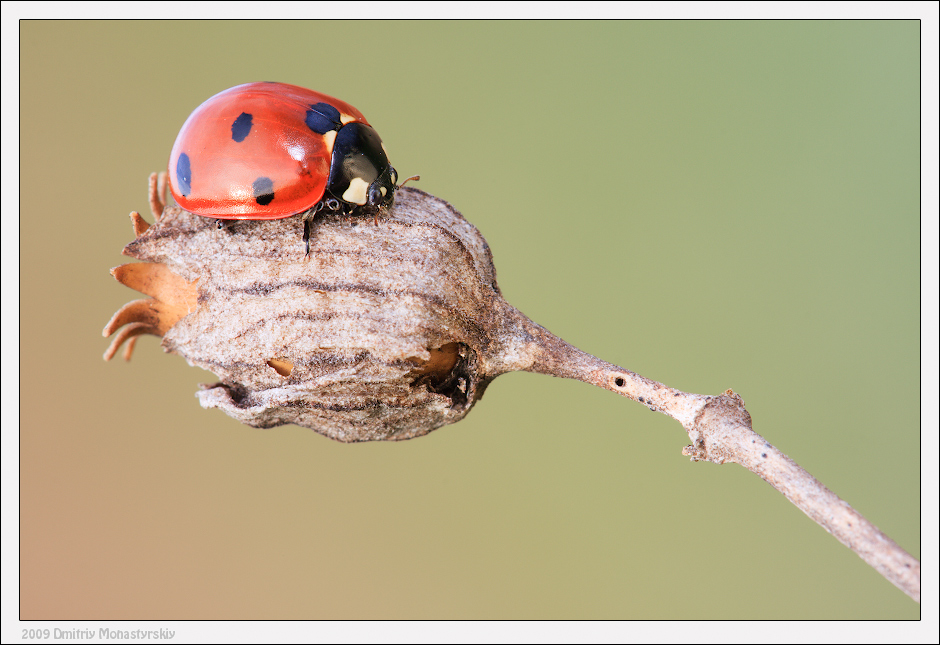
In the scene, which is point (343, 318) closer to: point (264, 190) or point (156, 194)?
point (264, 190)

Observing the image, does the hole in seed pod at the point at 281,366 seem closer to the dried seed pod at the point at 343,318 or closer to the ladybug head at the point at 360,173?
the dried seed pod at the point at 343,318

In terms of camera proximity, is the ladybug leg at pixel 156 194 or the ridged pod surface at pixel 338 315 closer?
the ridged pod surface at pixel 338 315

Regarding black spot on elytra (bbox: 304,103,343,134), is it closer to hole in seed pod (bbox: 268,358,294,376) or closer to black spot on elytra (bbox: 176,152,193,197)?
black spot on elytra (bbox: 176,152,193,197)

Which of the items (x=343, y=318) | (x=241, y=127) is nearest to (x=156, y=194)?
(x=241, y=127)

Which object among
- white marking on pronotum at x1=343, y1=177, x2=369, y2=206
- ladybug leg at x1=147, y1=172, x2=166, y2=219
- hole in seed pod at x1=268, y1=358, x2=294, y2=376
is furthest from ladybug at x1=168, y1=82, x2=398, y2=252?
hole in seed pod at x1=268, y1=358, x2=294, y2=376

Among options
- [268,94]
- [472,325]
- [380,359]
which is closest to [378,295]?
[380,359]

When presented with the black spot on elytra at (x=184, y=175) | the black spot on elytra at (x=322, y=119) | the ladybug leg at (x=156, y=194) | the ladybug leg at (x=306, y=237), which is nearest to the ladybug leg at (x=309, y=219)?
the ladybug leg at (x=306, y=237)

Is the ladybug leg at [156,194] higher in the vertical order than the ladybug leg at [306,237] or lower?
higher
